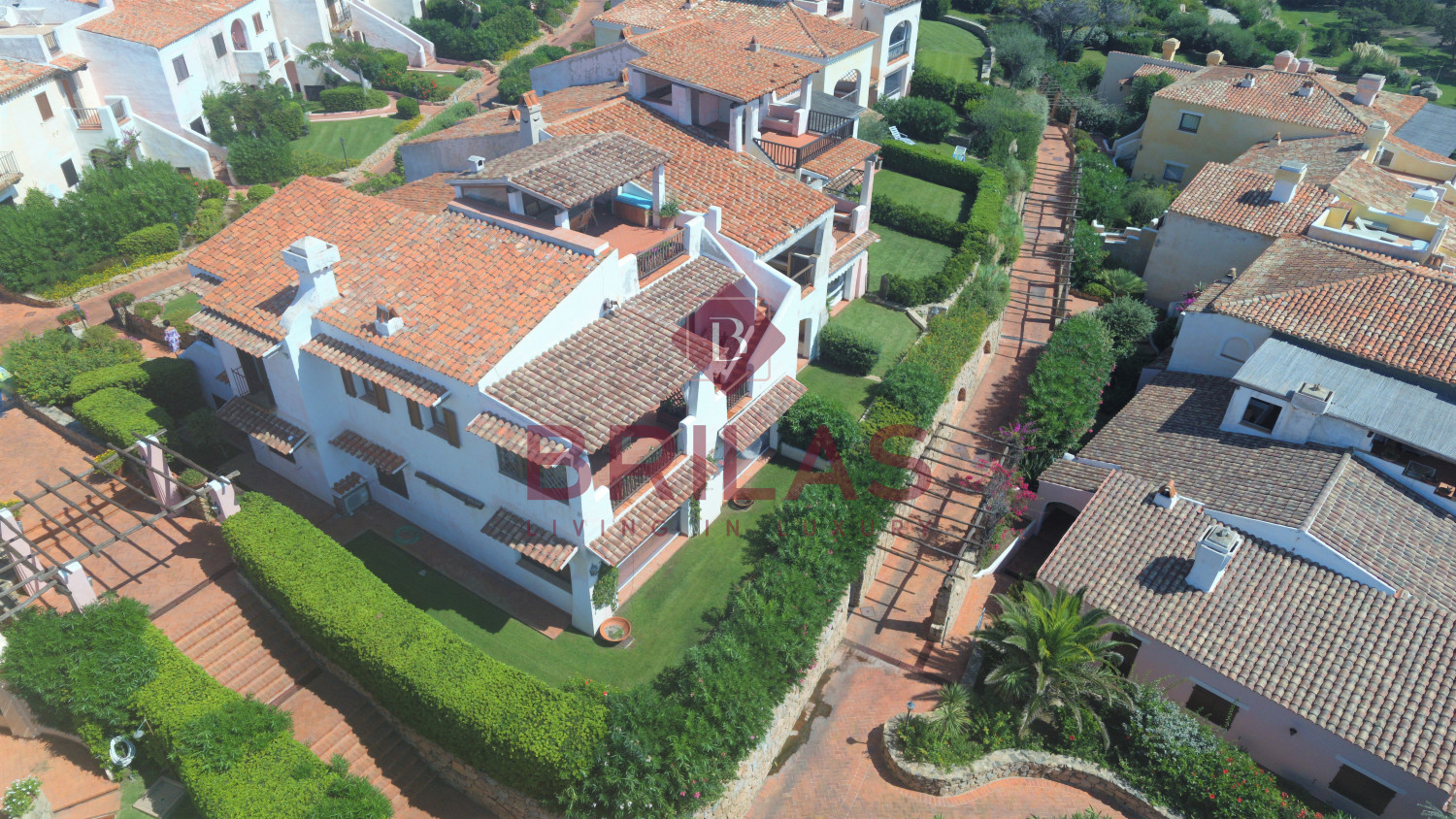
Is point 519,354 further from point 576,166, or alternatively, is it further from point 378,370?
point 576,166

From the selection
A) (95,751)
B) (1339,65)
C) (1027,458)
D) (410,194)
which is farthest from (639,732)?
(1339,65)

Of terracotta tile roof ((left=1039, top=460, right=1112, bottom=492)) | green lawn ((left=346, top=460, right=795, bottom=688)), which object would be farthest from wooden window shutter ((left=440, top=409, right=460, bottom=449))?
terracotta tile roof ((left=1039, top=460, right=1112, bottom=492))

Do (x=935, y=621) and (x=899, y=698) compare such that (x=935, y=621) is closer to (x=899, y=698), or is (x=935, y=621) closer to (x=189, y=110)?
(x=899, y=698)

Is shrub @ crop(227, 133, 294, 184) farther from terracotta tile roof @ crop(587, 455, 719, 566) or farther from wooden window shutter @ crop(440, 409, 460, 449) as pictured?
terracotta tile roof @ crop(587, 455, 719, 566)

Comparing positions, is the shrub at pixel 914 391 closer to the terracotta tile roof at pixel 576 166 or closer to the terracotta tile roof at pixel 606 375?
the terracotta tile roof at pixel 606 375

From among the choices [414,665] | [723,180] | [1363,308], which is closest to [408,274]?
[414,665]

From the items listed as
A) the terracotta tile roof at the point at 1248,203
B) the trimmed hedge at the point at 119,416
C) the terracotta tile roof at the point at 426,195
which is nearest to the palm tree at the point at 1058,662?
the terracotta tile roof at the point at 426,195
